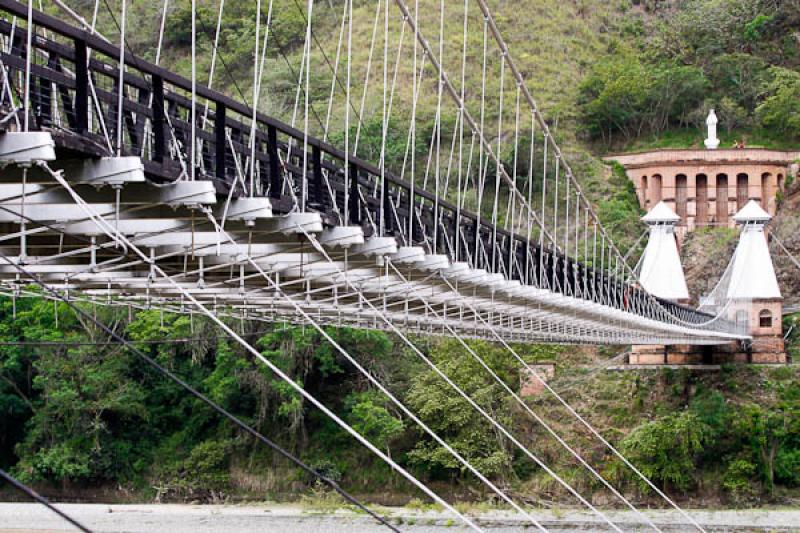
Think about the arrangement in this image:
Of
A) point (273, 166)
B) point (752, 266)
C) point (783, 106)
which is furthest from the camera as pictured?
point (783, 106)

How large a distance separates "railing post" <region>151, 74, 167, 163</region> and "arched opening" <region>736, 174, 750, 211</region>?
128 ft

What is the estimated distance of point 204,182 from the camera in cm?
911

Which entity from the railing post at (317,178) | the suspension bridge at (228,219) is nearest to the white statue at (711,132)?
the suspension bridge at (228,219)

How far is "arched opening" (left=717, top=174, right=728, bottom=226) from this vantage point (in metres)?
47.0

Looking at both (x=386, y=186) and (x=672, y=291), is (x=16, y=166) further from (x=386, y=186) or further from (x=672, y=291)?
(x=672, y=291)

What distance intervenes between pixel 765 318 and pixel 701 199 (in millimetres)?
10173

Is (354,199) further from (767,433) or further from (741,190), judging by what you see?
(741,190)

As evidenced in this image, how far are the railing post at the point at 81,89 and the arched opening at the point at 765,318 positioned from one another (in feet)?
102

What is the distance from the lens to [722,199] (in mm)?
47188

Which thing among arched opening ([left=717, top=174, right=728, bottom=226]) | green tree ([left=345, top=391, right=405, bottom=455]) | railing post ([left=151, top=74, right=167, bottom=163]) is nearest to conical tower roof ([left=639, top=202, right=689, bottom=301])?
arched opening ([left=717, top=174, right=728, bottom=226])

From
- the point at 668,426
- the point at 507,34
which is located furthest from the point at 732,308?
the point at 507,34

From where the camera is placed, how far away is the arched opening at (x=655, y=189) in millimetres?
47031

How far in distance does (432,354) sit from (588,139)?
1698cm

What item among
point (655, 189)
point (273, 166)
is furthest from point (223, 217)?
point (655, 189)
